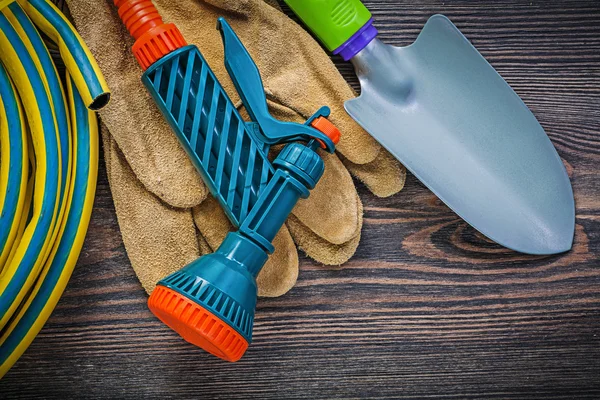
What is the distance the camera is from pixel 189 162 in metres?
0.70

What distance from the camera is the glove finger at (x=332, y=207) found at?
0.73 metres

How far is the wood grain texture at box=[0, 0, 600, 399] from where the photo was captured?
771 mm

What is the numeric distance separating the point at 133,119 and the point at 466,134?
0.48 m

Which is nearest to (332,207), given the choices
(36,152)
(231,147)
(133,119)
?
(231,147)

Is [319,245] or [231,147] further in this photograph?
[319,245]

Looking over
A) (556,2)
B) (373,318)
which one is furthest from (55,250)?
(556,2)

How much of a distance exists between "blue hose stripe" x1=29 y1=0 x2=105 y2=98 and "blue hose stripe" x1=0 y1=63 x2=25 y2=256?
0.09 metres

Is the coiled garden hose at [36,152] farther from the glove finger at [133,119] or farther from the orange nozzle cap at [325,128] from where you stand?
the orange nozzle cap at [325,128]

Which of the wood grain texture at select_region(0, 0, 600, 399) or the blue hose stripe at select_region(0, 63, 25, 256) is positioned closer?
the blue hose stripe at select_region(0, 63, 25, 256)

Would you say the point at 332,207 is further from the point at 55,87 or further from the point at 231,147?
the point at 55,87

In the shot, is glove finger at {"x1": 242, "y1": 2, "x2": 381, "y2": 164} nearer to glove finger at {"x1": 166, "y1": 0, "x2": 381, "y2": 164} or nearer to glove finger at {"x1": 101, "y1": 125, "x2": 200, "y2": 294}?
glove finger at {"x1": 166, "y1": 0, "x2": 381, "y2": 164}

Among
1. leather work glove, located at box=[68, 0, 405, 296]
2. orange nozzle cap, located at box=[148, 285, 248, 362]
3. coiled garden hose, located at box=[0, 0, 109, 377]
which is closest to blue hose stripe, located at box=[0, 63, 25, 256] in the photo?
coiled garden hose, located at box=[0, 0, 109, 377]

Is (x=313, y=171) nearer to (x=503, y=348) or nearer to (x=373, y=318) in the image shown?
(x=373, y=318)

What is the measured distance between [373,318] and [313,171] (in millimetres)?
281
